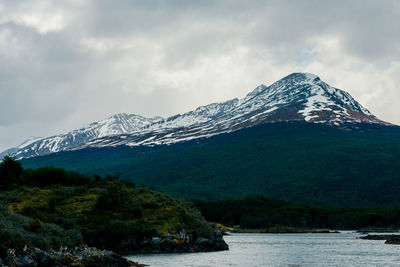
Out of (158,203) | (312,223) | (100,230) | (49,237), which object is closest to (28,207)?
(100,230)

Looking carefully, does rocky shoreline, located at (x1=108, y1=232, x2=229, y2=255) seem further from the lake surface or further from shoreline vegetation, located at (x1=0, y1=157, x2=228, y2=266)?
the lake surface

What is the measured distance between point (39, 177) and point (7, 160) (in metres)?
7.15

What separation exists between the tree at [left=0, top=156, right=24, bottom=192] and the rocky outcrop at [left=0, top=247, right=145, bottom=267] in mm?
49278

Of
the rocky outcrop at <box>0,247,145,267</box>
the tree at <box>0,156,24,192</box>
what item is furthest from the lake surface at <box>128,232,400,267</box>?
the tree at <box>0,156,24,192</box>

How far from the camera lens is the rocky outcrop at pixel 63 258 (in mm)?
44719

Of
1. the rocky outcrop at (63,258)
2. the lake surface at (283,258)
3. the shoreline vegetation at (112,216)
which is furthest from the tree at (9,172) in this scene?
the rocky outcrop at (63,258)

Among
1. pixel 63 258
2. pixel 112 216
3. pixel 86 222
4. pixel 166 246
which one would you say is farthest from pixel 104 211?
pixel 63 258

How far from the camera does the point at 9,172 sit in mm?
101000

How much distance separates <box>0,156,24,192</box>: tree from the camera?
9881cm

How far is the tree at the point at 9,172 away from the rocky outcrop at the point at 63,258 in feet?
162

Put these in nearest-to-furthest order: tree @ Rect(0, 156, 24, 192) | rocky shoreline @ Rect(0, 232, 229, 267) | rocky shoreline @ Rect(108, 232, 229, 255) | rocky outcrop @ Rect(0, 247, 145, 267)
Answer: rocky outcrop @ Rect(0, 247, 145, 267) → rocky shoreline @ Rect(0, 232, 229, 267) → rocky shoreline @ Rect(108, 232, 229, 255) → tree @ Rect(0, 156, 24, 192)

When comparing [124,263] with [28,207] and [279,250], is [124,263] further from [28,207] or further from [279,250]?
[279,250]

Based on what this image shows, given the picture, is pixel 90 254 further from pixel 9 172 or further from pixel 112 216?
pixel 9 172

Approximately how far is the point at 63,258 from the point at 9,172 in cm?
5653
